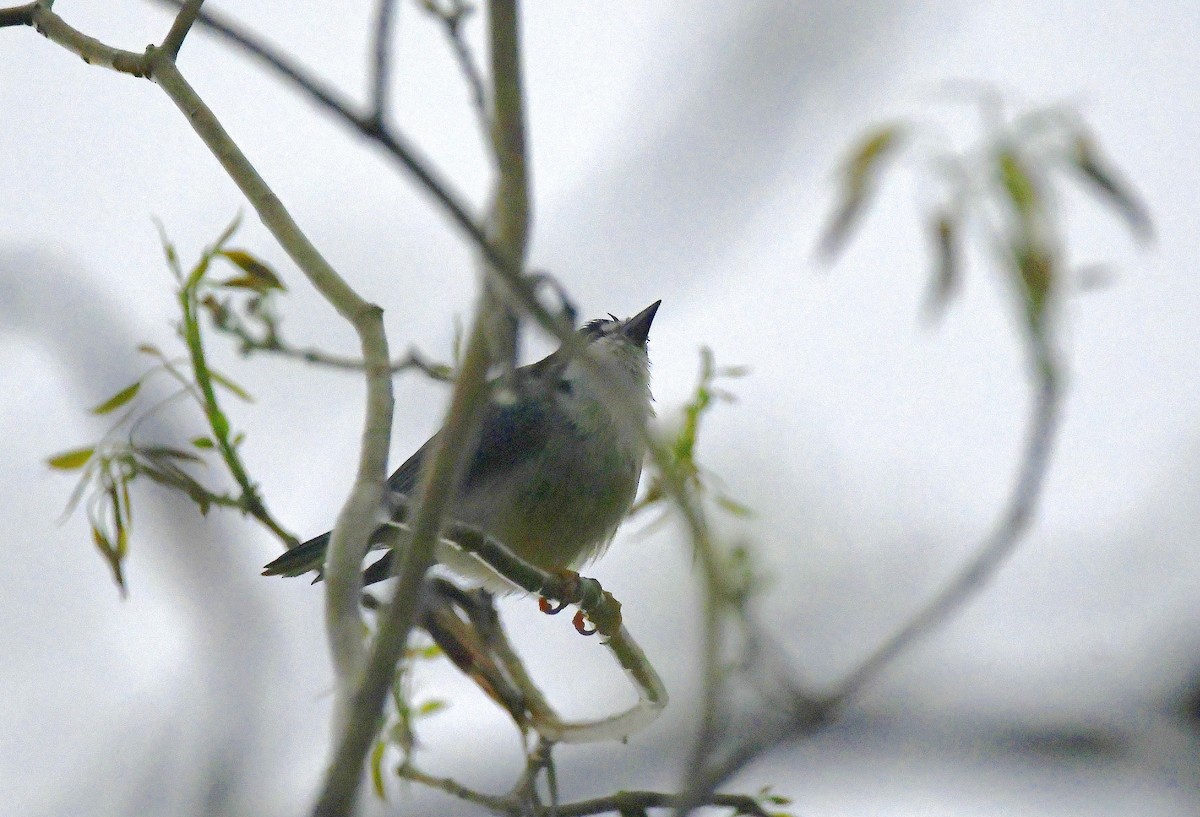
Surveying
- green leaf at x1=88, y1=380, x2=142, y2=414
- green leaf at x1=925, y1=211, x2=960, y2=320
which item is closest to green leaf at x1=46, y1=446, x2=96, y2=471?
green leaf at x1=88, y1=380, x2=142, y2=414

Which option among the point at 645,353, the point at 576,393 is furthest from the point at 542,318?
the point at 645,353

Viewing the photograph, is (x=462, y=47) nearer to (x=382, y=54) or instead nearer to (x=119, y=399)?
(x=382, y=54)

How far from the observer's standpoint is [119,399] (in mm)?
3430

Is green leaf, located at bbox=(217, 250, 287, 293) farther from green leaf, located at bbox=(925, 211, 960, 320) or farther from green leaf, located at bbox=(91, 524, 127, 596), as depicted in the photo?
green leaf, located at bbox=(925, 211, 960, 320)

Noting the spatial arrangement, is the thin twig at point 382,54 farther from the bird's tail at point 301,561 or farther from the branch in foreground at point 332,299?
the bird's tail at point 301,561

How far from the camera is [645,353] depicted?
5961mm

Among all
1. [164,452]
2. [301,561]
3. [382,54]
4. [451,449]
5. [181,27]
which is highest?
[181,27]

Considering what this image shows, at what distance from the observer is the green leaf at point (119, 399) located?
3.42 metres

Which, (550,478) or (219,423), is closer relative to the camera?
(219,423)

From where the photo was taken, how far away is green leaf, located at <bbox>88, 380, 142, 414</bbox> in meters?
3.42

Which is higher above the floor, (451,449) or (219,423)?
(219,423)

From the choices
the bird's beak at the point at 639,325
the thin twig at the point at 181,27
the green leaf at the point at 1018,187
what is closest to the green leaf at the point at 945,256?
the green leaf at the point at 1018,187

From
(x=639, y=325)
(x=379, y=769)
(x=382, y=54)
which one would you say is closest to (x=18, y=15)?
(x=382, y=54)

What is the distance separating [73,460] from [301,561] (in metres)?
0.99
